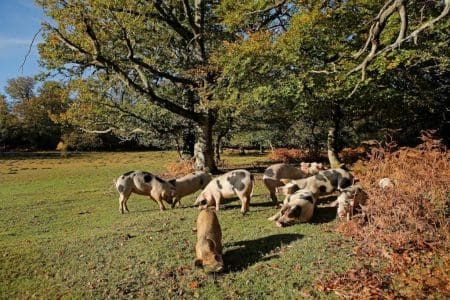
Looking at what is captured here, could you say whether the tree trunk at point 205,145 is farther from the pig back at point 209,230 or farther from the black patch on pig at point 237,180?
the pig back at point 209,230

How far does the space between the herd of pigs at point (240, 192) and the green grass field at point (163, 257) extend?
32 centimetres

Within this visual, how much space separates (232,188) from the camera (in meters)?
11.8

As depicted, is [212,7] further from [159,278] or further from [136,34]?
[159,278]

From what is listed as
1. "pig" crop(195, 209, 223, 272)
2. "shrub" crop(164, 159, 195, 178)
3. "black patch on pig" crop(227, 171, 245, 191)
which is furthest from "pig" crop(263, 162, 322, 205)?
"shrub" crop(164, 159, 195, 178)

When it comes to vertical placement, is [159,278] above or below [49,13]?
below

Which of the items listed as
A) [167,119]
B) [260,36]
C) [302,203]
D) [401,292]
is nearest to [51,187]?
[167,119]

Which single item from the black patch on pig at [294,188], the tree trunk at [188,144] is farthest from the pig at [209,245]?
the tree trunk at [188,144]

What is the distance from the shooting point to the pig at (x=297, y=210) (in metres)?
10.1

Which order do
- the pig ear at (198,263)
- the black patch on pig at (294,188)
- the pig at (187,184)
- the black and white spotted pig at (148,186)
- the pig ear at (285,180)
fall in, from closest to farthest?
the pig ear at (198,263), the black patch on pig at (294,188), the pig ear at (285,180), the black and white spotted pig at (148,186), the pig at (187,184)

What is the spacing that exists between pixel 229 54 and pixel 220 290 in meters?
13.4

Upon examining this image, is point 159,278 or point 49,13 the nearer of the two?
point 159,278

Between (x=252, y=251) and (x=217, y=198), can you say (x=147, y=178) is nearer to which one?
(x=217, y=198)

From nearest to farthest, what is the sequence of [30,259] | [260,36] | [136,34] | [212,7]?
[30,259] → [260,36] → [136,34] → [212,7]

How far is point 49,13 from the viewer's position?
1859 centimetres
